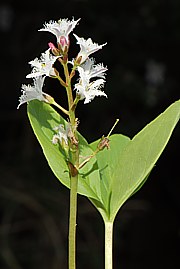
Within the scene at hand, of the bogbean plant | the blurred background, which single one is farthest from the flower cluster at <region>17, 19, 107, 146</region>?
the blurred background

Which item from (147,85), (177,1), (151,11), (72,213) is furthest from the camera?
(147,85)

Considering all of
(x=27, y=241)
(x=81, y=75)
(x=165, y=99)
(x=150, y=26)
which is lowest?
(x=27, y=241)

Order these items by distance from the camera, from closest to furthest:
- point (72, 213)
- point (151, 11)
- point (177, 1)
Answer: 1. point (72, 213)
2. point (177, 1)
3. point (151, 11)

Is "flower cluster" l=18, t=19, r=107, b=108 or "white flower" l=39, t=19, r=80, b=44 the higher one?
"white flower" l=39, t=19, r=80, b=44

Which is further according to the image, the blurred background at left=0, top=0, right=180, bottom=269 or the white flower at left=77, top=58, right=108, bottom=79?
the blurred background at left=0, top=0, right=180, bottom=269

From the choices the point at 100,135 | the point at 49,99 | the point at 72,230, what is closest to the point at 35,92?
the point at 49,99

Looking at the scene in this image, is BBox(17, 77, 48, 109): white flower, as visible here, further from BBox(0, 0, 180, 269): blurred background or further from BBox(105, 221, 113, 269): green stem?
BBox(0, 0, 180, 269): blurred background

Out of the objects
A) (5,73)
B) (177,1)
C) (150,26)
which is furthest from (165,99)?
(5,73)

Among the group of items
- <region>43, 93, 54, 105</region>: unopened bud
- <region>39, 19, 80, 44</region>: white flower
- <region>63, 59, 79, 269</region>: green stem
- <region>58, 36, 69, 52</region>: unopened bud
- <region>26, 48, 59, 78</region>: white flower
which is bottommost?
<region>63, 59, 79, 269</region>: green stem

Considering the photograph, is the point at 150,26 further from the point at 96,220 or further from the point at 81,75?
the point at 81,75

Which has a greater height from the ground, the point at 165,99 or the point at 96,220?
the point at 165,99
